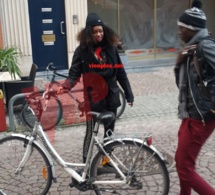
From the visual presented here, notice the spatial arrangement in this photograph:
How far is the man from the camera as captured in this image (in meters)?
2.63

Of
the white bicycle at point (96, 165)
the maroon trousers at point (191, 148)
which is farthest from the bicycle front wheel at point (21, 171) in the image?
the maroon trousers at point (191, 148)

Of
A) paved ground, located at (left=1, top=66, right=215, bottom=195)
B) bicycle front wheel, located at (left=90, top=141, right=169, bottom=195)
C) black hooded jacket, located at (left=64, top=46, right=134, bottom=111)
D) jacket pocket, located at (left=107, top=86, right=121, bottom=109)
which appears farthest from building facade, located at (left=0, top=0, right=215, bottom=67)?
bicycle front wheel, located at (left=90, top=141, right=169, bottom=195)

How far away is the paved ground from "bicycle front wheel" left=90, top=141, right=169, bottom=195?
0.54 meters

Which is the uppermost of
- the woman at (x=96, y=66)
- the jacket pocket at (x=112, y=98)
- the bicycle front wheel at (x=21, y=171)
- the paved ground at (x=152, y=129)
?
the woman at (x=96, y=66)

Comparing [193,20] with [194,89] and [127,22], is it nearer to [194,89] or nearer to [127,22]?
[194,89]

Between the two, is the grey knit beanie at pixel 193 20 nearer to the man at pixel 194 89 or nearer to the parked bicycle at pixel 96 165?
the man at pixel 194 89

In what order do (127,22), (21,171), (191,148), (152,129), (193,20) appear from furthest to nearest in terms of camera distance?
(127,22) < (152,129) < (21,171) < (191,148) < (193,20)

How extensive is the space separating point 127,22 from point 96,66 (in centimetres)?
808

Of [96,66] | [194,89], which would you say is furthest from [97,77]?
[194,89]

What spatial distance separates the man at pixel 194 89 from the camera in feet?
8.62

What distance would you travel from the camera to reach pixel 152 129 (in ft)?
18.4

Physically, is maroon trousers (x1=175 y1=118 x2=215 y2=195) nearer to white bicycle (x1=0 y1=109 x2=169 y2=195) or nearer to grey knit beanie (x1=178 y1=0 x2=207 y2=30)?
white bicycle (x1=0 y1=109 x2=169 y2=195)

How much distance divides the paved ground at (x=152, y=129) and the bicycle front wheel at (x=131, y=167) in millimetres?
543

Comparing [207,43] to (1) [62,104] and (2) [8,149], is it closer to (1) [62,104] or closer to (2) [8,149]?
(2) [8,149]
